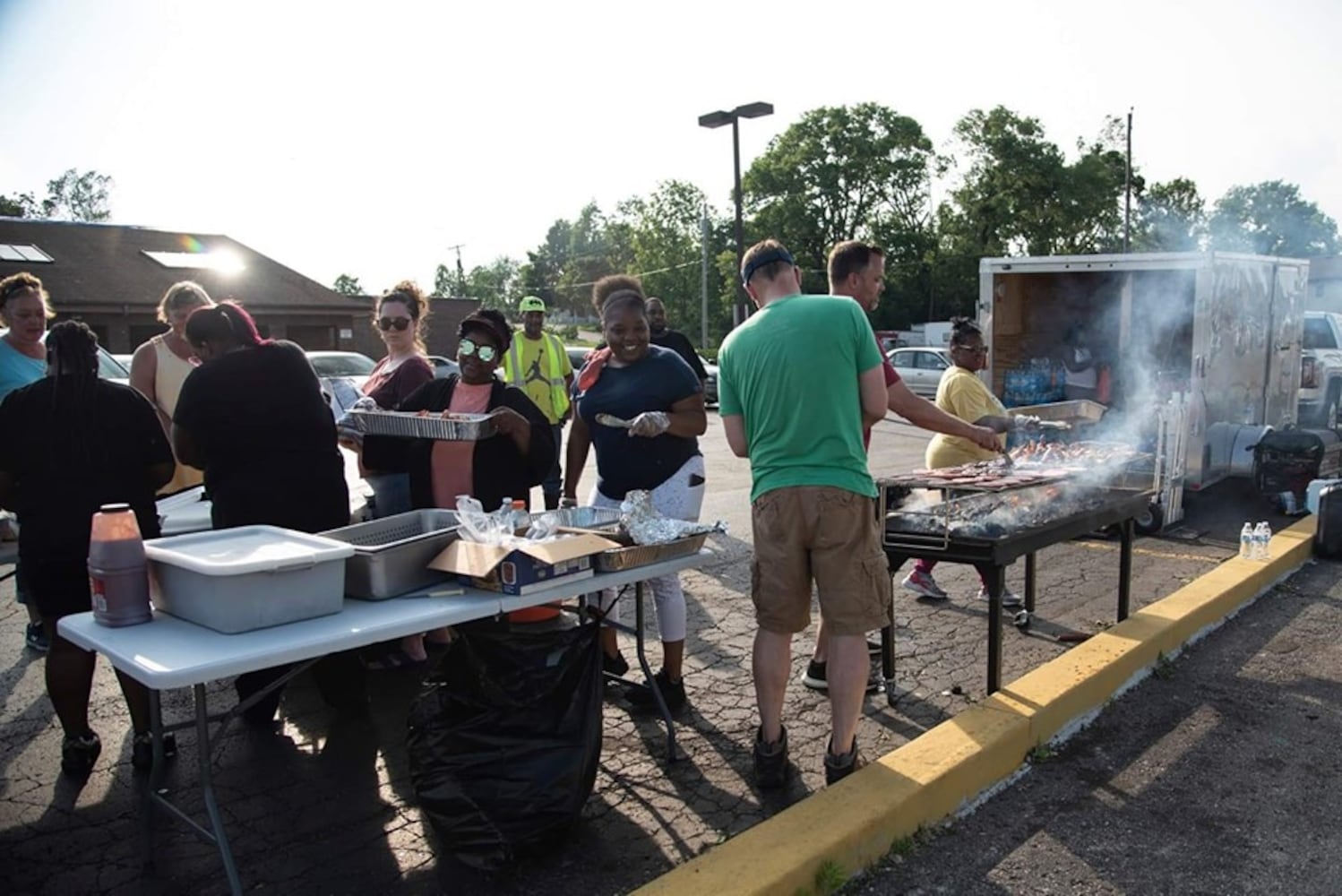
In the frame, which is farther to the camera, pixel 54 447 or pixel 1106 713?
pixel 1106 713

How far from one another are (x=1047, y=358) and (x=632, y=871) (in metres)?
8.55

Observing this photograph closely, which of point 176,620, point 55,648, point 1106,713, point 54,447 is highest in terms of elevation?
point 54,447

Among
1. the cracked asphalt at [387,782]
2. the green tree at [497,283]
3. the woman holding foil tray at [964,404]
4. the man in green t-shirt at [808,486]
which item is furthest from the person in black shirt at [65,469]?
the green tree at [497,283]

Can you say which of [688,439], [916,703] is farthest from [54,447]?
[916,703]

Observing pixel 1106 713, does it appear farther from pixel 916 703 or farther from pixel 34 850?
pixel 34 850

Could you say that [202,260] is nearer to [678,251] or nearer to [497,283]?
[678,251]

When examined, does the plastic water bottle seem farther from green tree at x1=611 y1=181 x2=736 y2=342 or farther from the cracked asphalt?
green tree at x1=611 y1=181 x2=736 y2=342

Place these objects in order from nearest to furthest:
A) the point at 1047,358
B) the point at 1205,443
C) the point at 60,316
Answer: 1. the point at 1205,443
2. the point at 1047,358
3. the point at 60,316

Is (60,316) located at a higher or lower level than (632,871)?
higher

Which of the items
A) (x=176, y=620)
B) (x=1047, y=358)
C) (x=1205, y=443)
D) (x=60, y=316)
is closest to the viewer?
(x=176, y=620)

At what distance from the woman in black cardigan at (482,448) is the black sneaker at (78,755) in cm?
154

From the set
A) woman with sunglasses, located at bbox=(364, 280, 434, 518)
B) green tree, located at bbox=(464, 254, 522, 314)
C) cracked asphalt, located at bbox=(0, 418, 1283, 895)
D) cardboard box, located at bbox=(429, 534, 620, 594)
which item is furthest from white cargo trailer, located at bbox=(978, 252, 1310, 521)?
green tree, located at bbox=(464, 254, 522, 314)

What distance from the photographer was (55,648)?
3.60 metres

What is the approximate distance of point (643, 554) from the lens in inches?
131
